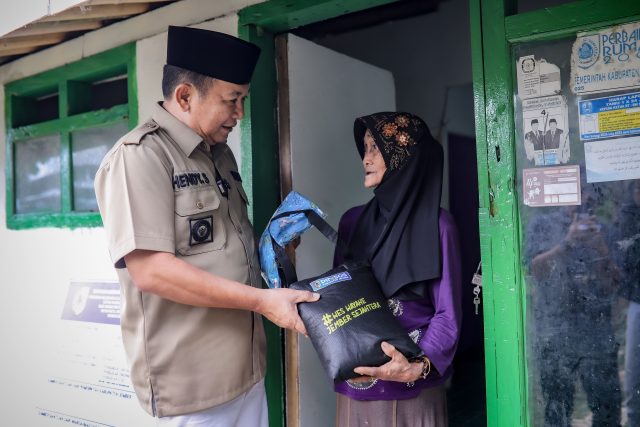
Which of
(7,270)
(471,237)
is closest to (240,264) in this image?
(7,270)

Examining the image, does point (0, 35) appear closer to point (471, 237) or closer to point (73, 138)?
point (73, 138)

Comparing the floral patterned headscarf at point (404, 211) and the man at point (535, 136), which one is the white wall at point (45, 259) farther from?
the man at point (535, 136)

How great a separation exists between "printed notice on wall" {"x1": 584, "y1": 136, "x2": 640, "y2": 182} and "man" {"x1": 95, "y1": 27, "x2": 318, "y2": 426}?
1.09 metres

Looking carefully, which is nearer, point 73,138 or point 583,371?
point 583,371

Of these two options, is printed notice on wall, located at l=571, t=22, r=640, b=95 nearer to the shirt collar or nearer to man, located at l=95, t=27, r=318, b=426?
man, located at l=95, t=27, r=318, b=426

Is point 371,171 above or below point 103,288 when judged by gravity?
above

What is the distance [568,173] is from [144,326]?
4.99 ft

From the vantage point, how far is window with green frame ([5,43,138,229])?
314cm

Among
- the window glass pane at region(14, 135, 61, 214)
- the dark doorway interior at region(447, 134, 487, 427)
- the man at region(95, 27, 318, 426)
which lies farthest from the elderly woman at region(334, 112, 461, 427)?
the dark doorway interior at region(447, 134, 487, 427)

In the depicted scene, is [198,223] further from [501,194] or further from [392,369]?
[501,194]

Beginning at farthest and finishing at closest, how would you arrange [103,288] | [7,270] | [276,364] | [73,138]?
1. [7,270]
2. [73,138]
3. [103,288]
4. [276,364]

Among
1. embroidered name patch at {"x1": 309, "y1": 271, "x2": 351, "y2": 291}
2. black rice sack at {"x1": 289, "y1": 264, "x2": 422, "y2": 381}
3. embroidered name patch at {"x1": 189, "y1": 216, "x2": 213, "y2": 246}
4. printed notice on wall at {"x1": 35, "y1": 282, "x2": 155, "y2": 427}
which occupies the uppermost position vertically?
embroidered name patch at {"x1": 189, "y1": 216, "x2": 213, "y2": 246}

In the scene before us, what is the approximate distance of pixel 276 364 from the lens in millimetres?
2527

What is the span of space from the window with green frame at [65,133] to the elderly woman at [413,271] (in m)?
1.67
